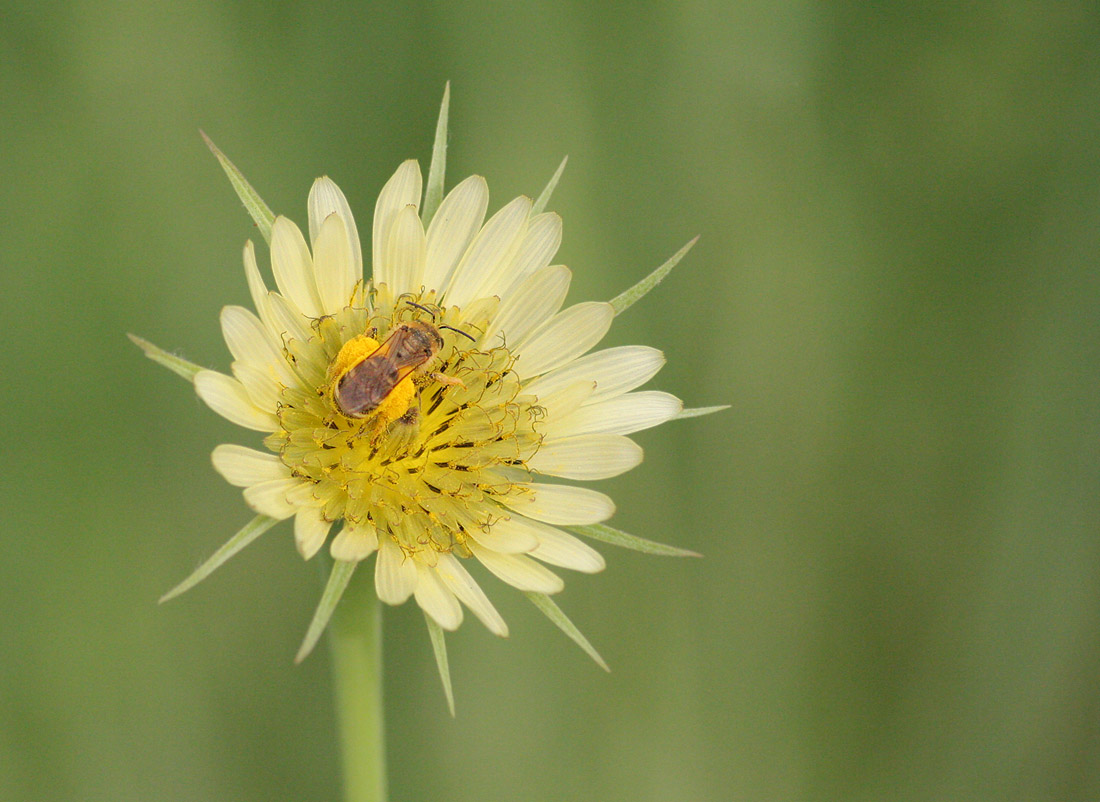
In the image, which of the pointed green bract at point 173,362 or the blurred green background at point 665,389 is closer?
the pointed green bract at point 173,362

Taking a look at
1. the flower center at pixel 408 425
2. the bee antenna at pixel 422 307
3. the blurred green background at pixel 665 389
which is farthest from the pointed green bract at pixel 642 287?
the blurred green background at pixel 665 389

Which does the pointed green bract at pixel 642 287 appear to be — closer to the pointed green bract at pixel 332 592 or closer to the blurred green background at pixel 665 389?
the pointed green bract at pixel 332 592

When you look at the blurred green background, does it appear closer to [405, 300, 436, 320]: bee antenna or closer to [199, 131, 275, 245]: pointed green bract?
[405, 300, 436, 320]: bee antenna

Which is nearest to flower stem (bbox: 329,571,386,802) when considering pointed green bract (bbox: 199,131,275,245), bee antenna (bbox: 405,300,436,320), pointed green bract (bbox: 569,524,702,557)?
pointed green bract (bbox: 569,524,702,557)

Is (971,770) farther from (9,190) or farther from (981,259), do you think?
(9,190)

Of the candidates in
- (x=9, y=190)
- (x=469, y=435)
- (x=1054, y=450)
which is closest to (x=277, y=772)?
(x=469, y=435)

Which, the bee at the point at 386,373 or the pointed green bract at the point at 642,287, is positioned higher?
the pointed green bract at the point at 642,287
